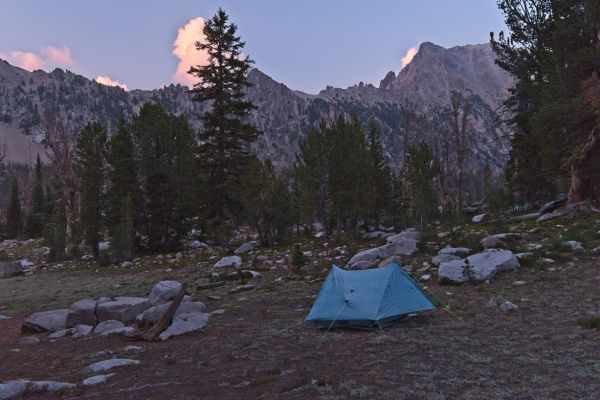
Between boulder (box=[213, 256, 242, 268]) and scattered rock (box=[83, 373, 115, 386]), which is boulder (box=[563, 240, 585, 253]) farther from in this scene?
scattered rock (box=[83, 373, 115, 386])

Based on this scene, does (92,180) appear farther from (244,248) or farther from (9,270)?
(244,248)

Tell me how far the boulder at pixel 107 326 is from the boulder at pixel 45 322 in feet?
4.73

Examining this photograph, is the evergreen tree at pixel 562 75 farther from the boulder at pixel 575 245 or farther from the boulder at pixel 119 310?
the boulder at pixel 119 310

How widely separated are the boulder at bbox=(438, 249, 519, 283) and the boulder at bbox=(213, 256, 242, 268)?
10.6m

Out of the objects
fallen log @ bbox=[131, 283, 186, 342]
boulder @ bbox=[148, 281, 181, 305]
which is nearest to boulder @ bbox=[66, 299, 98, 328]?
boulder @ bbox=[148, 281, 181, 305]

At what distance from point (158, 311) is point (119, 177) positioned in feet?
61.6

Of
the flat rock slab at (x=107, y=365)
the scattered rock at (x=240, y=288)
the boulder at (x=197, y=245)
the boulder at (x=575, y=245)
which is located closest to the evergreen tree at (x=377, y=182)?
the boulder at (x=197, y=245)

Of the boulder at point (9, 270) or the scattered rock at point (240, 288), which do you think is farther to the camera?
the boulder at point (9, 270)

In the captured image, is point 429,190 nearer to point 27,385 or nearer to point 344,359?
point 344,359

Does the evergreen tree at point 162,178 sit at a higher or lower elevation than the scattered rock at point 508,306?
higher

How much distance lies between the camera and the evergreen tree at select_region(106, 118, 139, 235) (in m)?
28.2

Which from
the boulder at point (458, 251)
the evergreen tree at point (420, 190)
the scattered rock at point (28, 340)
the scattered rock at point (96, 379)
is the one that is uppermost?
the evergreen tree at point (420, 190)

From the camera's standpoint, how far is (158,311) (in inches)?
469

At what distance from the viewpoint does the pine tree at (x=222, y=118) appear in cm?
3150
